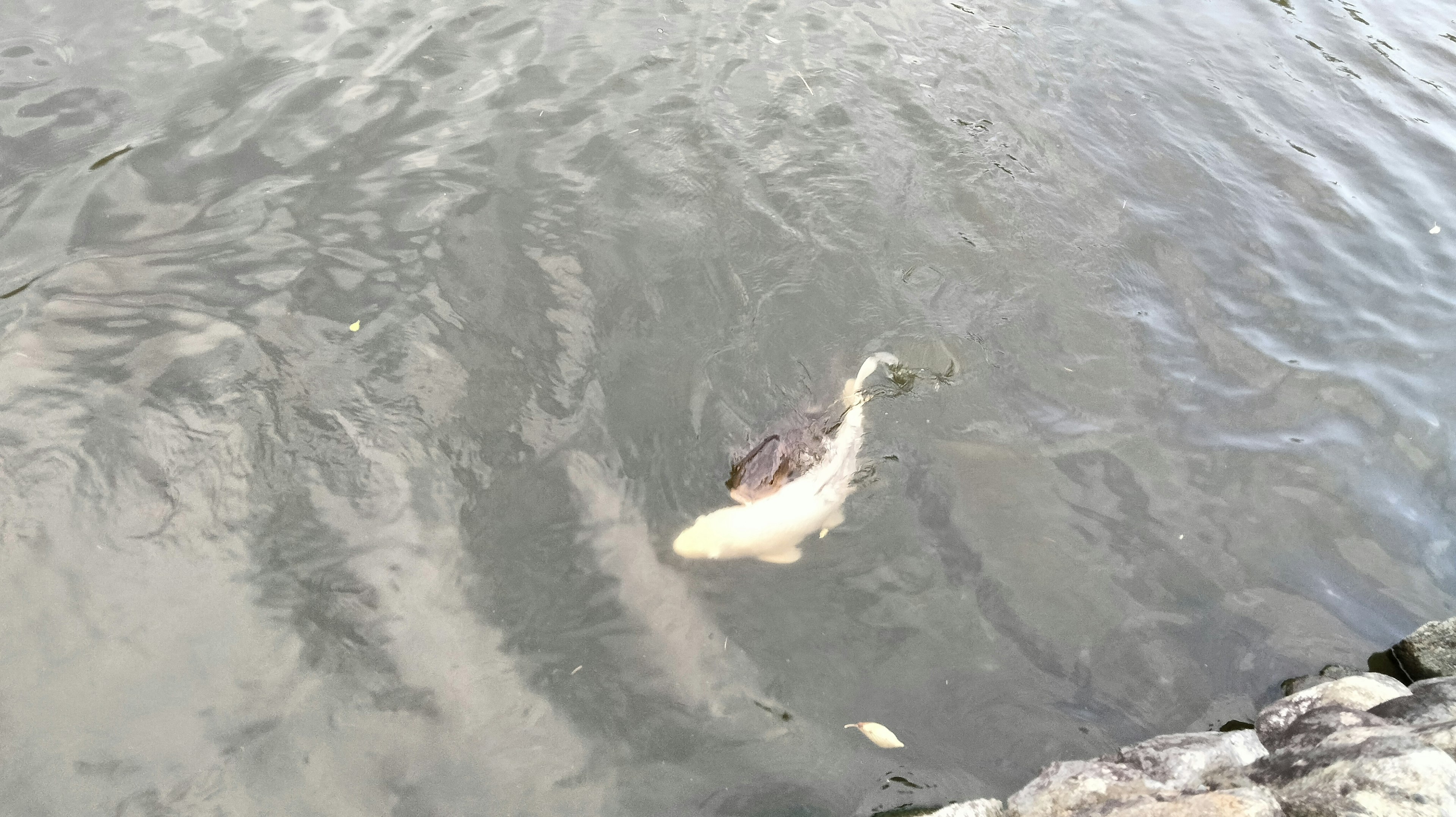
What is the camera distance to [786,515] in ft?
16.3

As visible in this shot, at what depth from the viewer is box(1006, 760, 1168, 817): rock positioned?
351 centimetres

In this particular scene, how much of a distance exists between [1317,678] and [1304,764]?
1.50 metres

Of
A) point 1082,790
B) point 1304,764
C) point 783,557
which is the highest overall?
point 1304,764

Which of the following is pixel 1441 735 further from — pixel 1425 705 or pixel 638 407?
pixel 638 407

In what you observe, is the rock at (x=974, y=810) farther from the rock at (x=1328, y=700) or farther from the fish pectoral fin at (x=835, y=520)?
the fish pectoral fin at (x=835, y=520)

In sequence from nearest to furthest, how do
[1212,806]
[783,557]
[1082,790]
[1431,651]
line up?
[1212,806]
[1082,790]
[1431,651]
[783,557]

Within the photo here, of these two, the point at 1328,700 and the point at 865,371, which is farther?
the point at 865,371

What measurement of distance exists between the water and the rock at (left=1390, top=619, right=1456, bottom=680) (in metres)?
0.19

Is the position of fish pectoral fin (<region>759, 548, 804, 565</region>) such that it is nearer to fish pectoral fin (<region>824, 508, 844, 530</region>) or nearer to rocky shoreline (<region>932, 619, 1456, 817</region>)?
fish pectoral fin (<region>824, 508, 844, 530</region>)

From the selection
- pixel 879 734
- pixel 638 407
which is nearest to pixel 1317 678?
pixel 879 734

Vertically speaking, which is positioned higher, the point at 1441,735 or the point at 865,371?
the point at 1441,735

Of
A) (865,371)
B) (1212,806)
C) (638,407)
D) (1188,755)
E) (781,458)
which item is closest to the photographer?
(1212,806)

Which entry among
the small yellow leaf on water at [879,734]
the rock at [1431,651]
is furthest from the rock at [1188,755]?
the rock at [1431,651]

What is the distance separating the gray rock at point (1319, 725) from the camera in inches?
148
